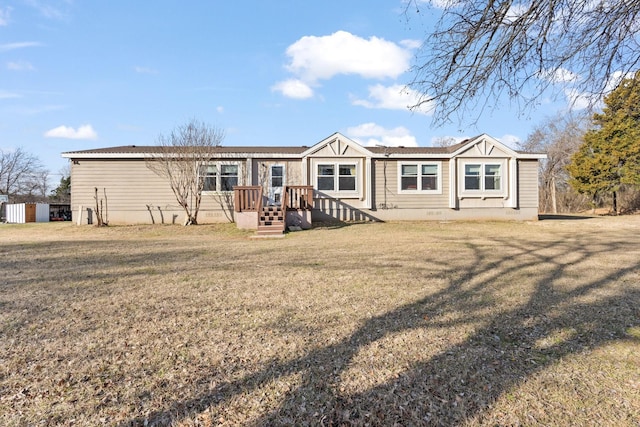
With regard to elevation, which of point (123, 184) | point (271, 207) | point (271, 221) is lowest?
point (271, 221)

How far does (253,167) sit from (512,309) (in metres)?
13.0

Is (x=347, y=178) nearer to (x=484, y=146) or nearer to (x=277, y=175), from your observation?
(x=277, y=175)

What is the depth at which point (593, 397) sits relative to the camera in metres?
2.30

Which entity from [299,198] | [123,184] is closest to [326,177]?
[299,198]

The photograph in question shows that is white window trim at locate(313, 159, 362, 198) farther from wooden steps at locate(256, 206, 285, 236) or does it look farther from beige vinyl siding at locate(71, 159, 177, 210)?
beige vinyl siding at locate(71, 159, 177, 210)

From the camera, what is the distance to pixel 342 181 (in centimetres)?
1578

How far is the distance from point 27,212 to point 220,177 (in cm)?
1680

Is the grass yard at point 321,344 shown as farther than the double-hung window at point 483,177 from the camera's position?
No

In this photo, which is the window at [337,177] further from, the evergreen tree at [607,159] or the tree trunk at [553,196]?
the tree trunk at [553,196]

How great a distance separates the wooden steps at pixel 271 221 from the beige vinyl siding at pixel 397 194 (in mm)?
5122

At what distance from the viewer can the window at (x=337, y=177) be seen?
15695 millimetres

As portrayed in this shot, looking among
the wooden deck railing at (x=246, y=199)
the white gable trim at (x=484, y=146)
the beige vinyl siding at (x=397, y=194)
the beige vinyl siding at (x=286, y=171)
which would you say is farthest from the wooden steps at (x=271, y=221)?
the white gable trim at (x=484, y=146)

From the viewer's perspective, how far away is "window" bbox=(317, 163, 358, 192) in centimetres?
1570

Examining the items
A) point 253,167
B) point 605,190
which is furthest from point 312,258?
point 605,190
